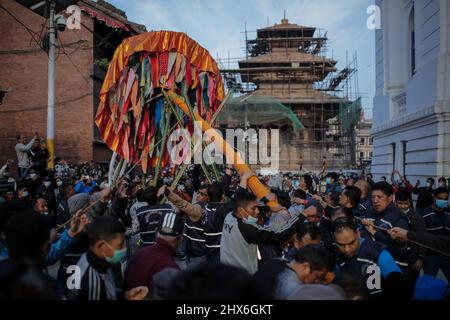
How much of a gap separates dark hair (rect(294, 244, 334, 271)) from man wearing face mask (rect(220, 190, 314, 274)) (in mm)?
993

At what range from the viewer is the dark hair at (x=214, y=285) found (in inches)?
65.0

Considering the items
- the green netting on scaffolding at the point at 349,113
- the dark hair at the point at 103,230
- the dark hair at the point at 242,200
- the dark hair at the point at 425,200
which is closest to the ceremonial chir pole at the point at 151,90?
the dark hair at the point at 242,200

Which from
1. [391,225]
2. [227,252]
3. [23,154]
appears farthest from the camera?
[23,154]

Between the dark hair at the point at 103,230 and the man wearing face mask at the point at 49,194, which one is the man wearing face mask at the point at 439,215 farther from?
the man wearing face mask at the point at 49,194

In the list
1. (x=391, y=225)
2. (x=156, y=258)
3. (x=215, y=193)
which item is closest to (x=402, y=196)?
(x=391, y=225)

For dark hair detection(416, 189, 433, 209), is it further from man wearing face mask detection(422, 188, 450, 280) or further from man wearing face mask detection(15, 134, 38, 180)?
man wearing face mask detection(15, 134, 38, 180)

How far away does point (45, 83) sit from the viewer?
72.6 ft

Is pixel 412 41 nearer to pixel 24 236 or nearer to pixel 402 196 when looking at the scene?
pixel 402 196

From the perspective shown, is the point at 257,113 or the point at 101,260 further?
the point at 257,113

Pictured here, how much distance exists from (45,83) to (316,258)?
22.6 m

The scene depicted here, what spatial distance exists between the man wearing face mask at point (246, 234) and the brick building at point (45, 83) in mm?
19447

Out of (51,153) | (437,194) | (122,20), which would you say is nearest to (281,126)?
(122,20)

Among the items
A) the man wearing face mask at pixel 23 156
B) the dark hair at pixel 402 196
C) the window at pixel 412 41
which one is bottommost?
the dark hair at pixel 402 196

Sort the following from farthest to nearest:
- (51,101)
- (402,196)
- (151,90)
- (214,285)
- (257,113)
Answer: (257,113), (51,101), (151,90), (402,196), (214,285)
